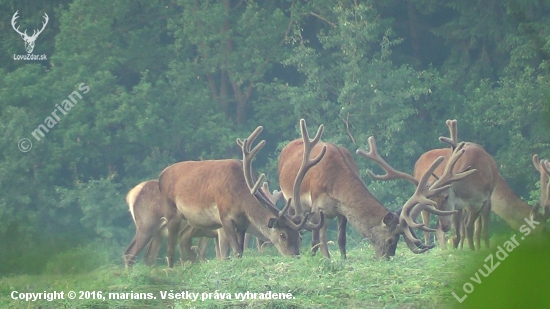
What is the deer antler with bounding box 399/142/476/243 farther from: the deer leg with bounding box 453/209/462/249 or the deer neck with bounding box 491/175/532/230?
the deer neck with bounding box 491/175/532/230

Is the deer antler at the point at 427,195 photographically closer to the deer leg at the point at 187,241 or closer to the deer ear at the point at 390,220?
the deer ear at the point at 390,220

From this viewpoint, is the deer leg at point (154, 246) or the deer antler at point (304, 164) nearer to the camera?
the deer antler at point (304, 164)

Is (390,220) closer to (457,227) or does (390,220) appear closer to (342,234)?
(342,234)

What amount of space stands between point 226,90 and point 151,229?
29.3ft

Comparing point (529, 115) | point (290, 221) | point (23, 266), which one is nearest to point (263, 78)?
point (529, 115)

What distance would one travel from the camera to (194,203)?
972 cm

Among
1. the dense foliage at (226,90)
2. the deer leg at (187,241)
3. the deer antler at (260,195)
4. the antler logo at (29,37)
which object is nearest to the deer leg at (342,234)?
the deer antler at (260,195)

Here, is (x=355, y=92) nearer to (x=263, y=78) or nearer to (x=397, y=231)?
(x=263, y=78)

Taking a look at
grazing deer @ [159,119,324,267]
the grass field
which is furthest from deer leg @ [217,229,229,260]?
the grass field

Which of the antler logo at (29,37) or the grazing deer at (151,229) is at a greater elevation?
the antler logo at (29,37)

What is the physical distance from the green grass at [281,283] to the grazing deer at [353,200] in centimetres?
33

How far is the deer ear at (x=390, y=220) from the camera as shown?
9.05 m

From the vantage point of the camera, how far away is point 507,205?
36.4 ft

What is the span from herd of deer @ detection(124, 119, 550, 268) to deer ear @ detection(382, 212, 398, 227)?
0.01m
